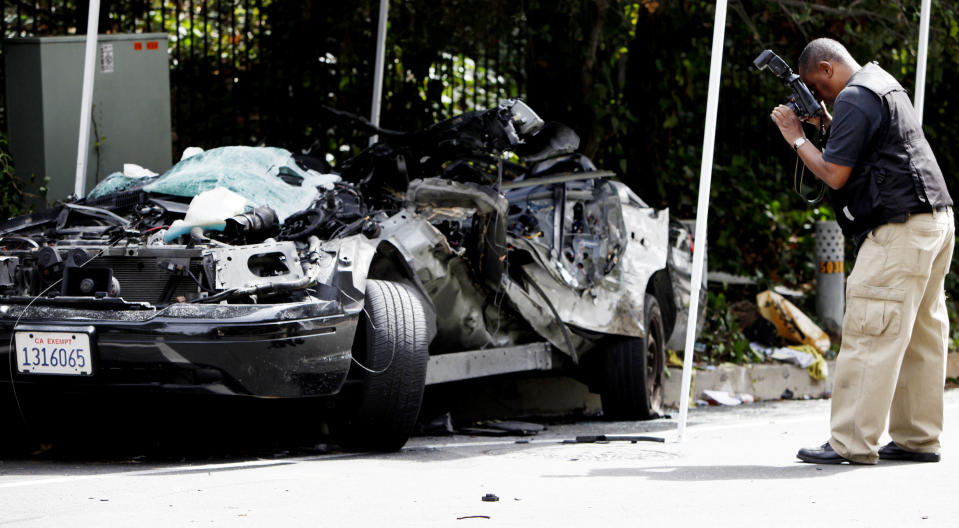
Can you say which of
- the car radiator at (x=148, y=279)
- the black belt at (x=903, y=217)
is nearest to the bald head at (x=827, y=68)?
the black belt at (x=903, y=217)

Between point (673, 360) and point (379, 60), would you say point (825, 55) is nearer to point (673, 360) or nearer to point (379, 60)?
point (673, 360)

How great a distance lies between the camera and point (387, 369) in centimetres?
569

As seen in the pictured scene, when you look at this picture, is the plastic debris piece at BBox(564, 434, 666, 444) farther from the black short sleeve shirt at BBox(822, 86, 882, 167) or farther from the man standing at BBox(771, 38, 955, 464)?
the black short sleeve shirt at BBox(822, 86, 882, 167)

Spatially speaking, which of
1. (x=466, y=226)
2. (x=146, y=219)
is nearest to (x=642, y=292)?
(x=466, y=226)

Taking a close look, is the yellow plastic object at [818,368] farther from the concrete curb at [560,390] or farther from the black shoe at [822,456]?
the black shoe at [822,456]

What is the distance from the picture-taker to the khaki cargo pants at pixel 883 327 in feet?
17.2

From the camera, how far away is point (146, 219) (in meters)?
6.25

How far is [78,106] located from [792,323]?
19.4ft

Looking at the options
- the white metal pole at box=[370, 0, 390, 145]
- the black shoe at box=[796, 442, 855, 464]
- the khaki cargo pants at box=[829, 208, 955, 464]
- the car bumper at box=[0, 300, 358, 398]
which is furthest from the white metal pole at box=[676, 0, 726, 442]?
the white metal pole at box=[370, 0, 390, 145]

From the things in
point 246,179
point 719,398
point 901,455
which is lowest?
point 719,398

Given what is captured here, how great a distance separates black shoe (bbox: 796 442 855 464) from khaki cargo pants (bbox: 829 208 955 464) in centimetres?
4

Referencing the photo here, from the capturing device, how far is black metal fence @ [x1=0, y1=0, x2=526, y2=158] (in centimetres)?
1061

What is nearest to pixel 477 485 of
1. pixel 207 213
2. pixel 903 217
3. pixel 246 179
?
pixel 207 213

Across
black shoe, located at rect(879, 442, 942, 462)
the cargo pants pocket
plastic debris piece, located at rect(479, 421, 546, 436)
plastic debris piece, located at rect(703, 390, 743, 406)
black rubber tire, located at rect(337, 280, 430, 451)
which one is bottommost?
plastic debris piece, located at rect(703, 390, 743, 406)
